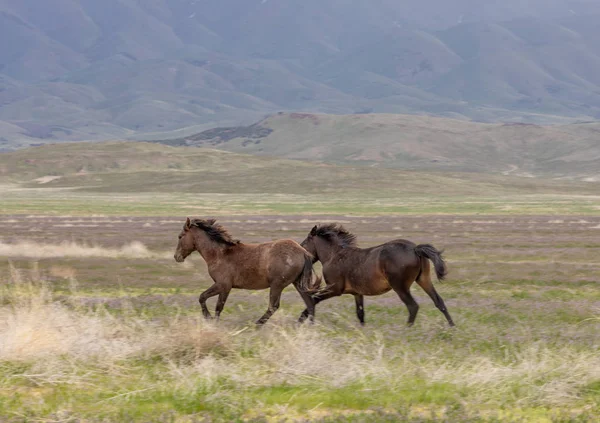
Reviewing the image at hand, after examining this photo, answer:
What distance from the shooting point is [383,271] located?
47.6 ft

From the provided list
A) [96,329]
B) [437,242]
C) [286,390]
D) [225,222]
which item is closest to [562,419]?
[286,390]

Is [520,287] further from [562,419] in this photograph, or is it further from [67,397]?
[67,397]

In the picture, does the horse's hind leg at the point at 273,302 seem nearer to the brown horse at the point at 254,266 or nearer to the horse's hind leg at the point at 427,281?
the brown horse at the point at 254,266

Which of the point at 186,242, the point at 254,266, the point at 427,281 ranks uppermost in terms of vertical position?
the point at 186,242

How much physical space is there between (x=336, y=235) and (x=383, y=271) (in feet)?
4.96

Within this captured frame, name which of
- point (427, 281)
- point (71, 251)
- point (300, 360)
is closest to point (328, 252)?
point (427, 281)

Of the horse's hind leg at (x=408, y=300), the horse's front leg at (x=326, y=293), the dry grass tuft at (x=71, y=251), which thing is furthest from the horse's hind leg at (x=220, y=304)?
the dry grass tuft at (x=71, y=251)

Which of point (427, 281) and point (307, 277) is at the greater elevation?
point (307, 277)

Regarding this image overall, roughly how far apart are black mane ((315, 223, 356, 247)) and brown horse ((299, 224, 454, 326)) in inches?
2.7

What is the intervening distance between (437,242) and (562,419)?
27.3 m

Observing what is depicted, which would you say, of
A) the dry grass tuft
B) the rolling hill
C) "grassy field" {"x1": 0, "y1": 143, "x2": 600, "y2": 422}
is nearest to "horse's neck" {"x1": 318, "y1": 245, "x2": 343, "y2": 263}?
"grassy field" {"x1": 0, "y1": 143, "x2": 600, "y2": 422}

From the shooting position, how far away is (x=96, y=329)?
39.2 feet

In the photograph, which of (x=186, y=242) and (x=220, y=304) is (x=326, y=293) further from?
(x=186, y=242)

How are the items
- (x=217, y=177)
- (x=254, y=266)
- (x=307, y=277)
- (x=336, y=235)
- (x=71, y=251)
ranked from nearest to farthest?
(x=307, y=277) < (x=254, y=266) < (x=336, y=235) < (x=71, y=251) < (x=217, y=177)
